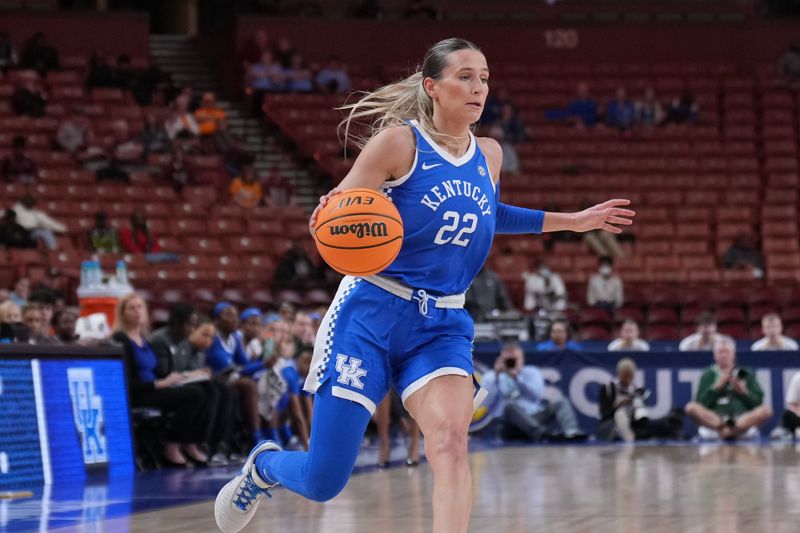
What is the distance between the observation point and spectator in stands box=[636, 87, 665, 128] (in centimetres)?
2394

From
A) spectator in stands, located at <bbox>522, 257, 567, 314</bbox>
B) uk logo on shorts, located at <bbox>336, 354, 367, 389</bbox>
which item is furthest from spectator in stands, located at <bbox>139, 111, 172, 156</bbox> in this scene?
uk logo on shorts, located at <bbox>336, 354, 367, 389</bbox>

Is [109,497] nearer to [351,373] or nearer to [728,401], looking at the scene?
[351,373]

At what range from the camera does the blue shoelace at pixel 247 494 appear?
17.0 feet

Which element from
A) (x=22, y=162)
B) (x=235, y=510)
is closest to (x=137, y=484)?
(x=235, y=510)

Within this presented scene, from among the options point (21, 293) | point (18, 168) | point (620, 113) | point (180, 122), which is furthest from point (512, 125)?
point (21, 293)

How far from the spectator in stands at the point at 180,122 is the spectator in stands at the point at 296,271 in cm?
417

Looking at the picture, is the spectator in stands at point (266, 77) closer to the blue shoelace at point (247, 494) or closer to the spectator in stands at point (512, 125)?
the spectator in stands at point (512, 125)

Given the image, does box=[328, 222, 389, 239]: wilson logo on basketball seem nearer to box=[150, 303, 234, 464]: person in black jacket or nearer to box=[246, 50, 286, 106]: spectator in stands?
box=[150, 303, 234, 464]: person in black jacket

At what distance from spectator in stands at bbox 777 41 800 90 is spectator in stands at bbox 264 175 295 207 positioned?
9.76m

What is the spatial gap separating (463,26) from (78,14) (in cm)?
749

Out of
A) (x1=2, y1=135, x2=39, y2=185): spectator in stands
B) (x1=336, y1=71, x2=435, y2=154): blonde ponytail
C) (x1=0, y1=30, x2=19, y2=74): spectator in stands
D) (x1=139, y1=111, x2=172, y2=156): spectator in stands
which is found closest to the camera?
(x1=336, y1=71, x2=435, y2=154): blonde ponytail

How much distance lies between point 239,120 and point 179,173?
4165 millimetres

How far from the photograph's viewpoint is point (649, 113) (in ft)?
78.7

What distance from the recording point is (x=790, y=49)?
25.7 meters
